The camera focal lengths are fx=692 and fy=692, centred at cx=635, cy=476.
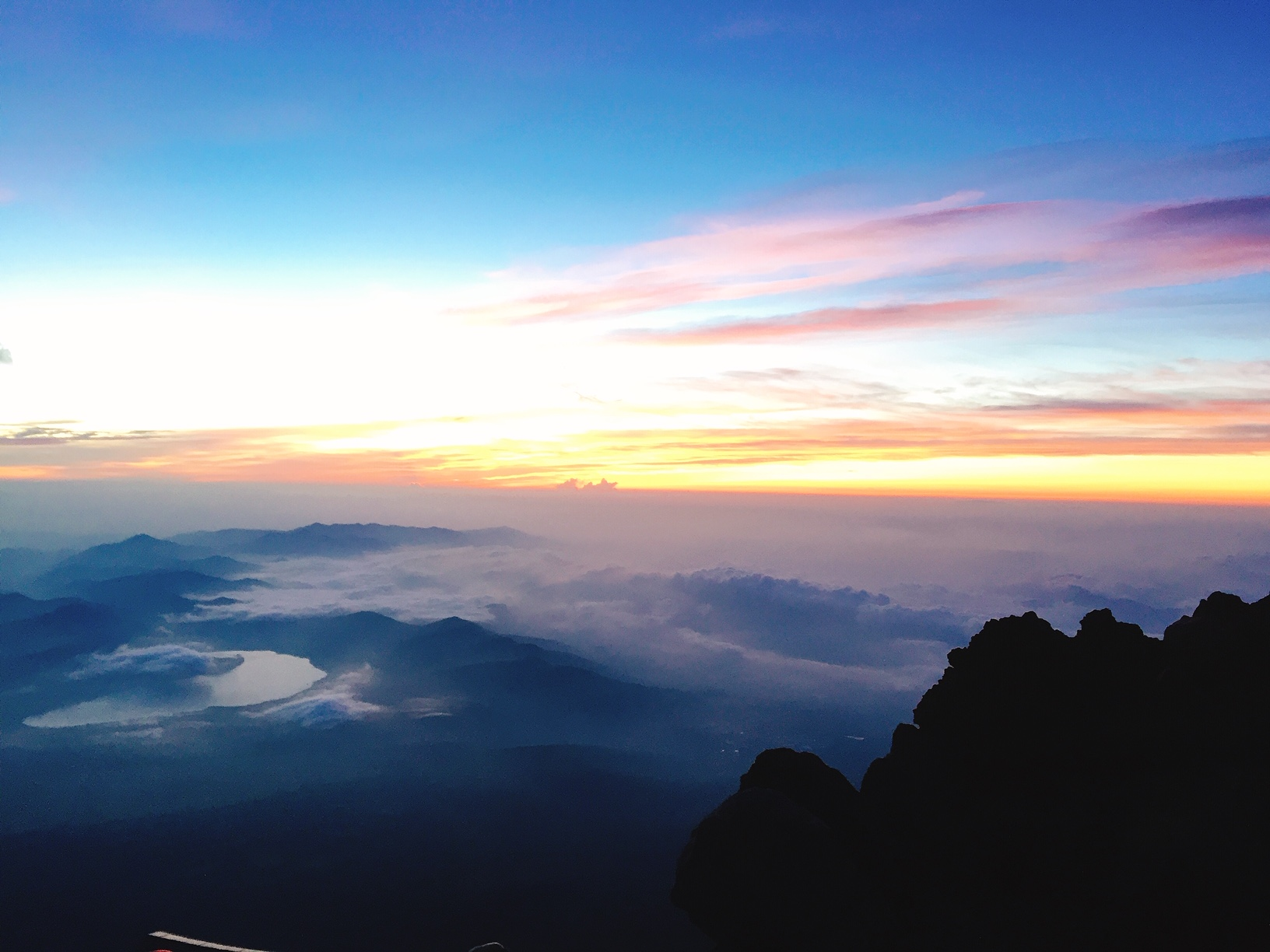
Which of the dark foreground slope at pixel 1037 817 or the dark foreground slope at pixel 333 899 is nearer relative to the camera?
the dark foreground slope at pixel 1037 817

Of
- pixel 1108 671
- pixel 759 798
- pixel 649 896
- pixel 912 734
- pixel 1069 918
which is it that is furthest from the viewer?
pixel 649 896

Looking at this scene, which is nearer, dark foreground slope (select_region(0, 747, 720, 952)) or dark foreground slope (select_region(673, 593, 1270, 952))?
dark foreground slope (select_region(673, 593, 1270, 952))

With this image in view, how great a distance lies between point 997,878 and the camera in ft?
154

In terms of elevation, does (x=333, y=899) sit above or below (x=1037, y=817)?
below

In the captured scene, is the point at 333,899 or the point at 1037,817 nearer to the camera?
the point at 1037,817

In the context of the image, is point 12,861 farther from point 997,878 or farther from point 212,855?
point 997,878

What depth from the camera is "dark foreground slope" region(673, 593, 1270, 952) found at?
40.0 meters

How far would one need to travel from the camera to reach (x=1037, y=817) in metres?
47.1

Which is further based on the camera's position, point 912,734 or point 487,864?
point 487,864

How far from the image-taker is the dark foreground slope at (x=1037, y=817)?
40031mm

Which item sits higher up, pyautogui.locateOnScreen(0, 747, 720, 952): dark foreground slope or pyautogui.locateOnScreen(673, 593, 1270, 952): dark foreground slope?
pyautogui.locateOnScreen(673, 593, 1270, 952): dark foreground slope

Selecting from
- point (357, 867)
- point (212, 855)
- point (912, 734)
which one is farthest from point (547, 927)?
point (912, 734)

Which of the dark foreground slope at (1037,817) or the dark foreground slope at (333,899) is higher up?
the dark foreground slope at (1037,817)

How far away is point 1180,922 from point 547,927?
6213 inches
